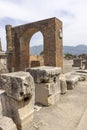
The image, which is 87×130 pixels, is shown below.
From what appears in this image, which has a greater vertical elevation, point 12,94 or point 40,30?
point 40,30

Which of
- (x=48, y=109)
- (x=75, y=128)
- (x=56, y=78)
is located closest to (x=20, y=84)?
(x=75, y=128)

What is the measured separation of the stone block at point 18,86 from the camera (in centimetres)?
312

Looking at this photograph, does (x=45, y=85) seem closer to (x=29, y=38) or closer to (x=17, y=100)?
(x=17, y=100)

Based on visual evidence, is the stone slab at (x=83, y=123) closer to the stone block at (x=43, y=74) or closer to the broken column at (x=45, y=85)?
the broken column at (x=45, y=85)


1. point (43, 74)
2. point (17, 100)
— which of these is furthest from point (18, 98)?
point (43, 74)

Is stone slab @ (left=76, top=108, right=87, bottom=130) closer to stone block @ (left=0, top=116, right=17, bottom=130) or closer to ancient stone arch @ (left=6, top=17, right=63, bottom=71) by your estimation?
stone block @ (left=0, top=116, right=17, bottom=130)

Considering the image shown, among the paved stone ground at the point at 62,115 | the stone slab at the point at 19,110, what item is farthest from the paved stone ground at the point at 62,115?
the stone slab at the point at 19,110

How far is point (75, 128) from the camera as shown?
345 centimetres

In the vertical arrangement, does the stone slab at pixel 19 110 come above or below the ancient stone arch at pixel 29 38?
below

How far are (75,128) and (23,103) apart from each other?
48.4 inches

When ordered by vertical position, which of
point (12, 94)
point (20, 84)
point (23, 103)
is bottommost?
point (23, 103)

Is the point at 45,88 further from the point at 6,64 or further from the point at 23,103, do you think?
the point at 6,64

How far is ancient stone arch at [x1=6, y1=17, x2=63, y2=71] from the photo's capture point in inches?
384

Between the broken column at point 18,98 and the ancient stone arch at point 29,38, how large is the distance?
6.61m
